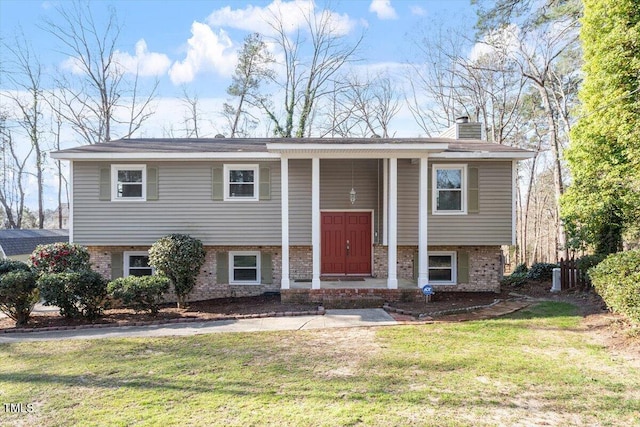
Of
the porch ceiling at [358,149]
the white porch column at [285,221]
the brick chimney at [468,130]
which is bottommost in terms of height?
the white porch column at [285,221]

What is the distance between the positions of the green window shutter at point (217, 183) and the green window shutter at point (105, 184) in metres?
3.15

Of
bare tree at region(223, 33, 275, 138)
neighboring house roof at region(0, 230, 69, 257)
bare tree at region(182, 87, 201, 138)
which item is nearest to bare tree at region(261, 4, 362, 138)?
bare tree at region(223, 33, 275, 138)

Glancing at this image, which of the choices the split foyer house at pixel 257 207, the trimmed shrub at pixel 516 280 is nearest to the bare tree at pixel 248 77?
the split foyer house at pixel 257 207

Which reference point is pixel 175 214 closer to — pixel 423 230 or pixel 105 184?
pixel 105 184

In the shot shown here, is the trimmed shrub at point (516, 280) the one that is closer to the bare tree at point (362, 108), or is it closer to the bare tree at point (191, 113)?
the bare tree at point (362, 108)

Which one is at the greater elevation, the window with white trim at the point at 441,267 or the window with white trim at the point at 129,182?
the window with white trim at the point at 129,182

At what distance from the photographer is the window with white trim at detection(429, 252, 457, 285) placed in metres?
11.6

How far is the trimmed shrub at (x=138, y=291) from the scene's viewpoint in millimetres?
8703

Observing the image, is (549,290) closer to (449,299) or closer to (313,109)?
(449,299)

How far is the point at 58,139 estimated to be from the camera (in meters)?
26.1

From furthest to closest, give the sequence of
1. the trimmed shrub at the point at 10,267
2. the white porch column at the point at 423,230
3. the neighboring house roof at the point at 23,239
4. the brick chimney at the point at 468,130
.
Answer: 1. the neighboring house roof at the point at 23,239
2. the brick chimney at the point at 468,130
3. the white porch column at the point at 423,230
4. the trimmed shrub at the point at 10,267

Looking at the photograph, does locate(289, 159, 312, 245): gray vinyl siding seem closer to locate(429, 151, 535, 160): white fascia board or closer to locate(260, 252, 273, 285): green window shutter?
locate(260, 252, 273, 285): green window shutter

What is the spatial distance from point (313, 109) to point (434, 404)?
2172cm

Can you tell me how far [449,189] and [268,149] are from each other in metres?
5.64
